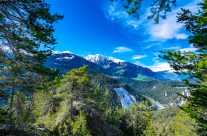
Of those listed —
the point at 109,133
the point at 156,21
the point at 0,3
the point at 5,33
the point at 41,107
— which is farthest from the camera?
the point at 41,107

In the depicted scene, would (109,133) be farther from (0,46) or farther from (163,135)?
(163,135)

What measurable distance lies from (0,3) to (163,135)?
231 ft

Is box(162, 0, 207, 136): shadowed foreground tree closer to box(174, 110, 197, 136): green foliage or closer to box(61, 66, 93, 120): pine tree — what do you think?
box(61, 66, 93, 120): pine tree

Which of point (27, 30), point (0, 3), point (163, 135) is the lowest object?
point (163, 135)

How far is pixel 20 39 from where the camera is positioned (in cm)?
1335

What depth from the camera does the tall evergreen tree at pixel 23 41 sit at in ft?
42.4

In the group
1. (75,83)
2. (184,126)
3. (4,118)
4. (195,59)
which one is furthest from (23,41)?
(184,126)

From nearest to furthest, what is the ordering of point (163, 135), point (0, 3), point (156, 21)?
1. point (156, 21)
2. point (0, 3)
3. point (163, 135)

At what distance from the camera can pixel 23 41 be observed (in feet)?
44.5

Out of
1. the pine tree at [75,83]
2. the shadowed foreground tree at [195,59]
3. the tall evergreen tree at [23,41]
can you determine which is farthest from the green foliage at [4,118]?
the pine tree at [75,83]

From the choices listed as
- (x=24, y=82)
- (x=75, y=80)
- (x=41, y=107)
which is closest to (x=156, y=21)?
(x=24, y=82)

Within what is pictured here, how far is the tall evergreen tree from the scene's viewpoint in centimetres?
1291

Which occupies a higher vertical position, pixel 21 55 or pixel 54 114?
pixel 21 55

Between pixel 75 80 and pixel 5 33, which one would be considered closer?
pixel 5 33
